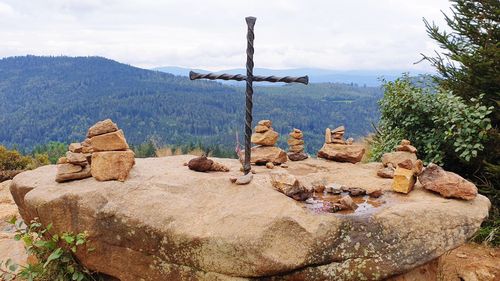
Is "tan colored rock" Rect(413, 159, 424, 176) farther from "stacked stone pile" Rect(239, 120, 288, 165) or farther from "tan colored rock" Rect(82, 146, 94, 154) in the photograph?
"tan colored rock" Rect(82, 146, 94, 154)

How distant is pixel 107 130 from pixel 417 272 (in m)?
5.36

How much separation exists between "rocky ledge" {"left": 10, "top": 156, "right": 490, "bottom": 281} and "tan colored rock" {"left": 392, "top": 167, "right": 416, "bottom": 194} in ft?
0.44

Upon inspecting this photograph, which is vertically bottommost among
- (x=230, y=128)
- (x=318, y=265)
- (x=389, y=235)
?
(x=230, y=128)

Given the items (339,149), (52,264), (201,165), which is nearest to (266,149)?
(201,165)

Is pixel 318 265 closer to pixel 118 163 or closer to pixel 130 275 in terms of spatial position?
pixel 130 275

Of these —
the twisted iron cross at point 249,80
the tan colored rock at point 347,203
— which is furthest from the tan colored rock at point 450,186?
the twisted iron cross at point 249,80

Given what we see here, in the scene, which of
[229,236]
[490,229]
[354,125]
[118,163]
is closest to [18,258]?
[118,163]

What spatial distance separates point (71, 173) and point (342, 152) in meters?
5.21

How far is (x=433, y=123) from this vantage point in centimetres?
947

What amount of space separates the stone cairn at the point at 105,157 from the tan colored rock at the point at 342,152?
3969mm

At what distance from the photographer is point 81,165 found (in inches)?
298

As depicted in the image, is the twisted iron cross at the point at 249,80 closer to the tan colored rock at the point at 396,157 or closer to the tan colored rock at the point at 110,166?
the tan colored rock at the point at 110,166

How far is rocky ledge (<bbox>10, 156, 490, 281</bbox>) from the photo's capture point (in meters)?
5.61

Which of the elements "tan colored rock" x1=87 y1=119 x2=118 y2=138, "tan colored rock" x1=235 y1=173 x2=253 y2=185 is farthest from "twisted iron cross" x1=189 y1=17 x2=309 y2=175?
"tan colored rock" x1=87 y1=119 x2=118 y2=138
